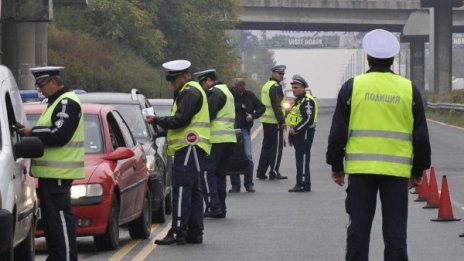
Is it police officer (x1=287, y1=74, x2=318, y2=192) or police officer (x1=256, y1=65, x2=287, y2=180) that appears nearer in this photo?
police officer (x1=287, y1=74, x2=318, y2=192)

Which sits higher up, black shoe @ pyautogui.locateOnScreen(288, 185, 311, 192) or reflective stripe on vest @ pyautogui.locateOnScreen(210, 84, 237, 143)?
reflective stripe on vest @ pyautogui.locateOnScreen(210, 84, 237, 143)

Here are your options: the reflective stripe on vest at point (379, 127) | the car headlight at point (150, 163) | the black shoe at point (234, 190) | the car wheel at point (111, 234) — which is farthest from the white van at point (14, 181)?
the black shoe at point (234, 190)

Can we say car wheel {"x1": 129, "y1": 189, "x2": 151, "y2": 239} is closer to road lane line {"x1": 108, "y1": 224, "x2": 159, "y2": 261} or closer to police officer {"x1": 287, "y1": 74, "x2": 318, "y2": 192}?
road lane line {"x1": 108, "y1": 224, "x2": 159, "y2": 261}

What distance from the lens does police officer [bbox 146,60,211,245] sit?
14062 millimetres

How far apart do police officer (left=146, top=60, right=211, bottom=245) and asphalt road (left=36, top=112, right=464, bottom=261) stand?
295 mm

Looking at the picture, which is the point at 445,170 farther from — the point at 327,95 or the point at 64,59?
the point at 327,95

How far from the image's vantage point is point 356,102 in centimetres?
930

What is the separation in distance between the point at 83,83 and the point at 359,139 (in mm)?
44458

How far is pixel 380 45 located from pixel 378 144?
644 mm

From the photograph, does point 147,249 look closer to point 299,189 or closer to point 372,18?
point 299,189

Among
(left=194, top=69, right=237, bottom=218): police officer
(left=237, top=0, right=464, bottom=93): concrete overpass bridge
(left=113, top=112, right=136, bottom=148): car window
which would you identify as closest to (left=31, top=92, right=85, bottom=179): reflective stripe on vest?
(left=113, top=112, right=136, bottom=148): car window

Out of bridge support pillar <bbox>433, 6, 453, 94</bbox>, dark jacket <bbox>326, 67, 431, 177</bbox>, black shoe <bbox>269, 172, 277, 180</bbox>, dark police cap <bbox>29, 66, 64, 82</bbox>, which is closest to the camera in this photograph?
dark jacket <bbox>326, 67, 431, 177</bbox>

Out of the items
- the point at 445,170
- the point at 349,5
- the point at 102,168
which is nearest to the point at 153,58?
the point at 349,5

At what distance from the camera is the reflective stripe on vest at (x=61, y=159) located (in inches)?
431
